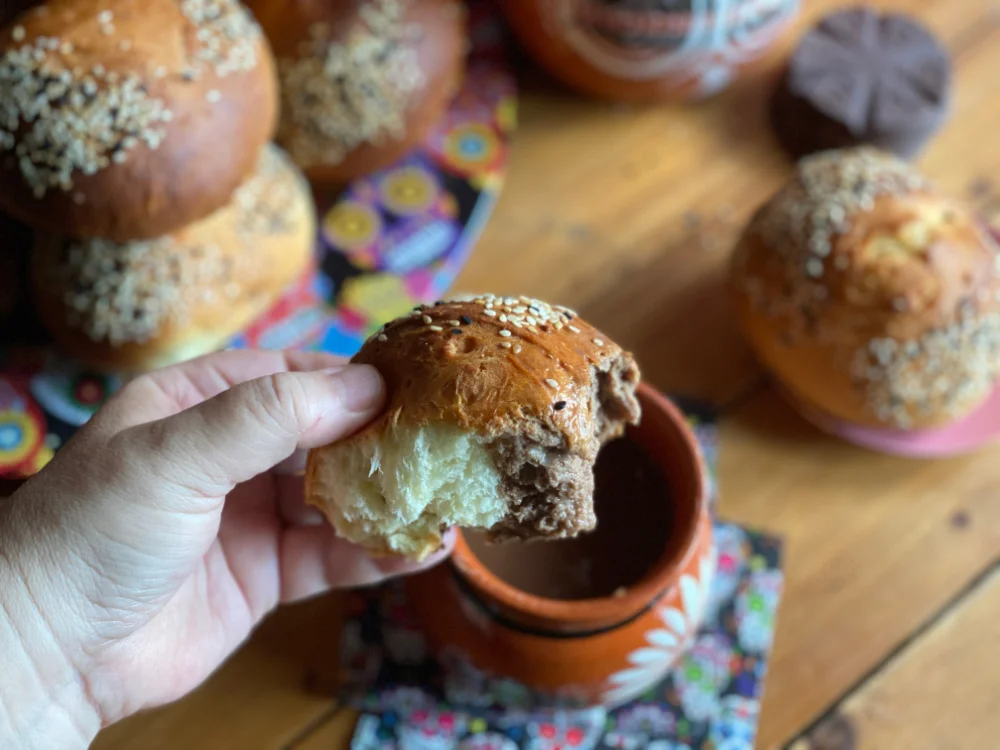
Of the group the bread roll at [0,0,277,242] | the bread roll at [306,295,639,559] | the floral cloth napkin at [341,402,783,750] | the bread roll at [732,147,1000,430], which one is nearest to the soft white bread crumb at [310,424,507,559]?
the bread roll at [306,295,639,559]

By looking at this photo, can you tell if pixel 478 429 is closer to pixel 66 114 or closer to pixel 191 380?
pixel 191 380

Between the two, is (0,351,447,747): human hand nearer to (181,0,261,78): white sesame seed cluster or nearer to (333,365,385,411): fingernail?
(333,365,385,411): fingernail

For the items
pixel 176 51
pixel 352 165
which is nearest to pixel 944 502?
pixel 352 165

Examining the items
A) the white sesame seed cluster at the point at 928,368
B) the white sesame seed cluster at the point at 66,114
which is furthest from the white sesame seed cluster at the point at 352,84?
the white sesame seed cluster at the point at 928,368

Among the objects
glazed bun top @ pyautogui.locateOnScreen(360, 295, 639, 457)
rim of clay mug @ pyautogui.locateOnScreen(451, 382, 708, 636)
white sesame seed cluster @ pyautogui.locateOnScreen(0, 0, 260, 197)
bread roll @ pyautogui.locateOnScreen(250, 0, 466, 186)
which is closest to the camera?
glazed bun top @ pyautogui.locateOnScreen(360, 295, 639, 457)

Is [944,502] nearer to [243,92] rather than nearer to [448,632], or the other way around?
[448,632]

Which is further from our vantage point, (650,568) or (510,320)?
(650,568)

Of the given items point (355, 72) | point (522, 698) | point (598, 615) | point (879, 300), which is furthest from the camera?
point (355, 72)

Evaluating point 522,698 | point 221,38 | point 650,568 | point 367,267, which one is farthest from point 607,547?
point 221,38
